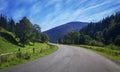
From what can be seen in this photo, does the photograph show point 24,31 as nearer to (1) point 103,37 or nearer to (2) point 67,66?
(1) point 103,37

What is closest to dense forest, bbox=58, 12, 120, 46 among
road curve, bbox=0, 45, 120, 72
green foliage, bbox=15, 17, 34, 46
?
green foliage, bbox=15, 17, 34, 46

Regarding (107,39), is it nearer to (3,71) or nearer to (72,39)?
(72,39)

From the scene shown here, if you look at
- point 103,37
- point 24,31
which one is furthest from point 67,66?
point 103,37

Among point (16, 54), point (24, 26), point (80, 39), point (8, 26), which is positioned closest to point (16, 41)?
point (24, 26)

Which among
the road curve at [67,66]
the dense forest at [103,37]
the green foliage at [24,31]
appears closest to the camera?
the road curve at [67,66]

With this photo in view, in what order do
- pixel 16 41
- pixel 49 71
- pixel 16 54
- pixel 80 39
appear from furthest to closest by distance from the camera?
pixel 80 39, pixel 16 41, pixel 16 54, pixel 49 71

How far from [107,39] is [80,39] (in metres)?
21.6

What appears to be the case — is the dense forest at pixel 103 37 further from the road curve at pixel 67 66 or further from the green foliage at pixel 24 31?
the road curve at pixel 67 66

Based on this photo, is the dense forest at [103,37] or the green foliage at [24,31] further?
the dense forest at [103,37]

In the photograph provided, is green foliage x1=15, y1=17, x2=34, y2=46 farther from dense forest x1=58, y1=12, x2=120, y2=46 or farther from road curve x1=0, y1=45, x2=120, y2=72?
road curve x1=0, y1=45, x2=120, y2=72

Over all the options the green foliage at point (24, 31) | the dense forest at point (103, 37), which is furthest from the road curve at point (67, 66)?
the green foliage at point (24, 31)

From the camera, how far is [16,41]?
337 feet

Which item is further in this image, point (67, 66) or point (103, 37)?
point (103, 37)

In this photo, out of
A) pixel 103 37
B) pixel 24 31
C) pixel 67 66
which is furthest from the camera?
pixel 103 37
